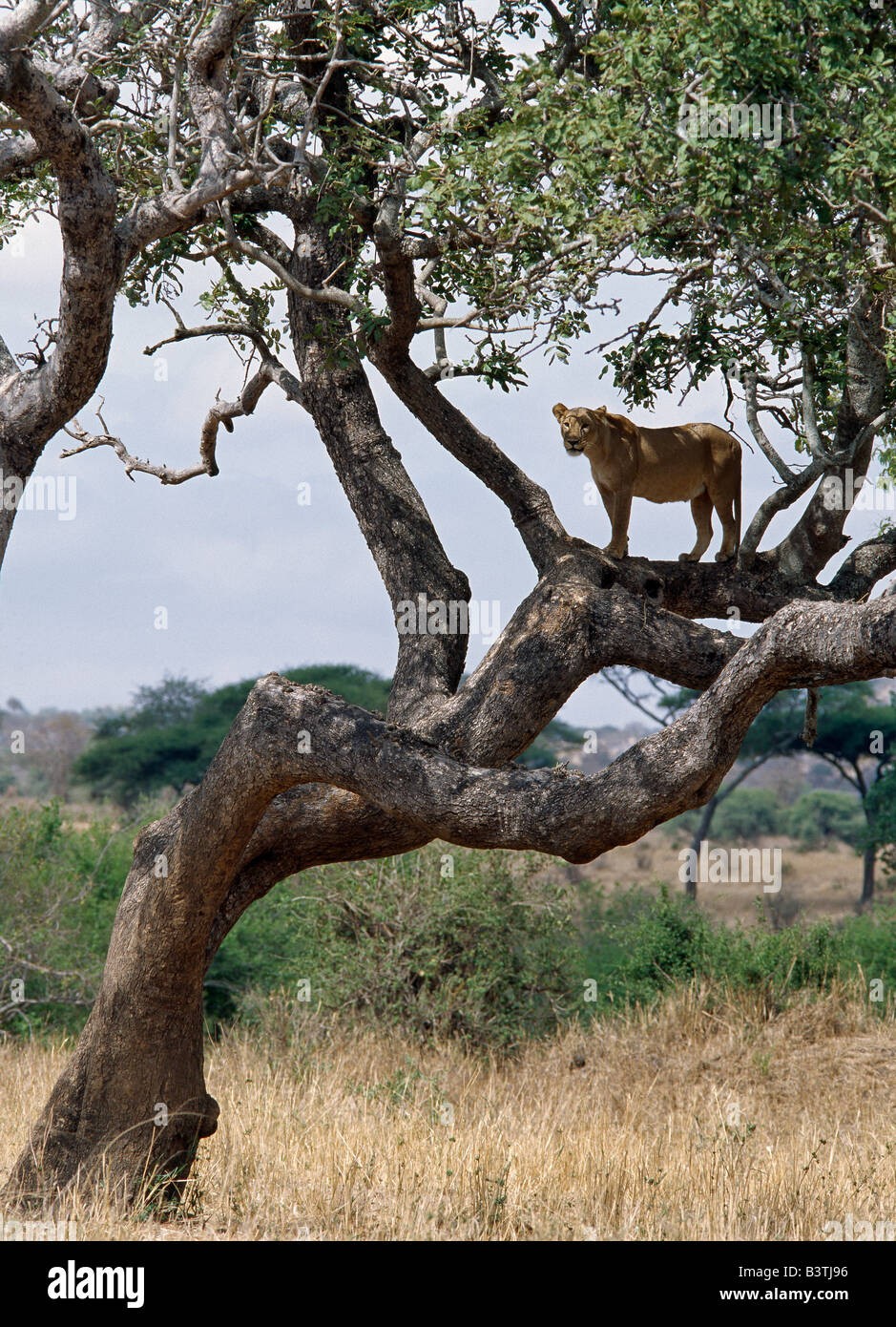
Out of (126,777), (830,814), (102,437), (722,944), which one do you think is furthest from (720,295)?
(830,814)

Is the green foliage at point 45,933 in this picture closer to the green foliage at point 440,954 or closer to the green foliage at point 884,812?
the green foliage at point 440,954

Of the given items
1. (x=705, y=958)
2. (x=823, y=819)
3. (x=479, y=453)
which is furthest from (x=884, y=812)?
(x=823, y=819)

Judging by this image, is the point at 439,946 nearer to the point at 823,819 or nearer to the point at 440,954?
the point at 440,954

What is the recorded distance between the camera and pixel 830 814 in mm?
37906

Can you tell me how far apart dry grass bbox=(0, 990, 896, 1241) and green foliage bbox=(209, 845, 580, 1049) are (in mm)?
442

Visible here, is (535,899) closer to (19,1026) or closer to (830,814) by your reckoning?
(19,1026)

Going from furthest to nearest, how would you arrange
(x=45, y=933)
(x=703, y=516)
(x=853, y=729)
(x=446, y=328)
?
1. (x=853, y=729)
2. (x=45, y=933)
3. (x=703, y=516)
4. (x=446, y=328)

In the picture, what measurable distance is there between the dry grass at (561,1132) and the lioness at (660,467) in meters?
3.27

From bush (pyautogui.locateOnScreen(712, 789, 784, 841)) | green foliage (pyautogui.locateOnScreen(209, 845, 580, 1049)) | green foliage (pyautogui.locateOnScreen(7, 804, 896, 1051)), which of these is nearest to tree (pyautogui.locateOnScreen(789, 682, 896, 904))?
bush (pyautogui.locateOnScreen(712, 789, 784, 841))

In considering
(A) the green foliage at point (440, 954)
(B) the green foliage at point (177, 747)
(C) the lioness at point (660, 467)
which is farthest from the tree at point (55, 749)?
(C) the lioness at point (660, 467)

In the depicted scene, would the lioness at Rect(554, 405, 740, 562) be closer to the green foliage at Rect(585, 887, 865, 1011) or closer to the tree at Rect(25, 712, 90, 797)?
the green foliage at Rect(585, 887, 865, 1011)

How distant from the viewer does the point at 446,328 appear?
22.4 ft

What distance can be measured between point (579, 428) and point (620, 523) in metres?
0.58

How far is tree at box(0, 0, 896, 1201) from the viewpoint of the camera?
14.9ft
